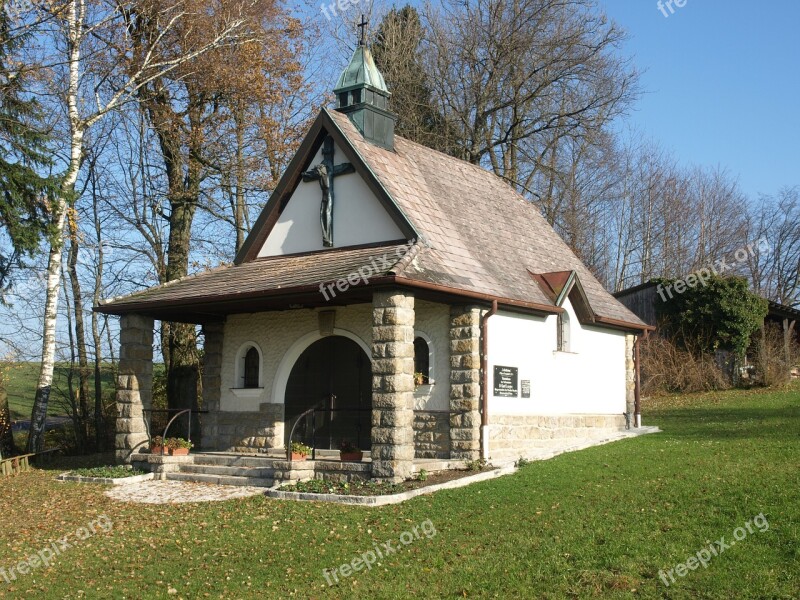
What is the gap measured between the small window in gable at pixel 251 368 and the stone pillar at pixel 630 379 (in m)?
8.56

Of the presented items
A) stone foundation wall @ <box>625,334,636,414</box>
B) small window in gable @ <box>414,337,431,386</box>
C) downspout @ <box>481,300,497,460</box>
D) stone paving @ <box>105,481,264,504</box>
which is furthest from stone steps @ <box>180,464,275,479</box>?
stone foundation wall @ <box>625,334,636,414</box>

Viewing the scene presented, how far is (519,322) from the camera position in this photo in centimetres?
1605

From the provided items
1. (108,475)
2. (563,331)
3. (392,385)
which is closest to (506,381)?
(563,331)

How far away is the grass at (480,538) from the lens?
809 cm

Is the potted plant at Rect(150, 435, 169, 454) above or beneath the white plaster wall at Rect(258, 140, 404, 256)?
beneath

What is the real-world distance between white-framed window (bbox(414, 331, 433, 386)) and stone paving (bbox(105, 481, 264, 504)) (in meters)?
3.32

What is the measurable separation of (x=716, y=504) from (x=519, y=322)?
21.4ft

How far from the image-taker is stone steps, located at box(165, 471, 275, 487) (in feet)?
45.8

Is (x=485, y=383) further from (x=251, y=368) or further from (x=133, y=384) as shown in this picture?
(x=133, y=384)

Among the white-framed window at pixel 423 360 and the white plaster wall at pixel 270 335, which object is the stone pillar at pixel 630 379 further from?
the white plaster wall at pixel 270 335

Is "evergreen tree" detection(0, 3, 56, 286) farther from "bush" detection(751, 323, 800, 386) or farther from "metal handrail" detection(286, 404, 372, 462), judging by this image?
"bush" detection(751, 323, 800, 386)

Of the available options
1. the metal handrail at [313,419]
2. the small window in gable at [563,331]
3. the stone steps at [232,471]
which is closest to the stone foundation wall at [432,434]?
the metal handrail at [313,419]

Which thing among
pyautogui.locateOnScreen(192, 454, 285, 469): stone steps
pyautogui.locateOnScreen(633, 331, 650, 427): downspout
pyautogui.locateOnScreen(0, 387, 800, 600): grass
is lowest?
pyautogui.locateOnScreen(0, 387, 800, 600): grass

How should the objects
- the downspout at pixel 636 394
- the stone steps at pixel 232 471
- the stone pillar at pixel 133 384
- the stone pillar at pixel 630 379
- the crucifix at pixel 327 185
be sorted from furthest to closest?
the stone pillar at pixel 630 379 < the downspout at pixel 636 394 < the stone pillar at pixel 133 384 < the crucifix at pixel 327 185 < the stone steps at pixel 232 471
